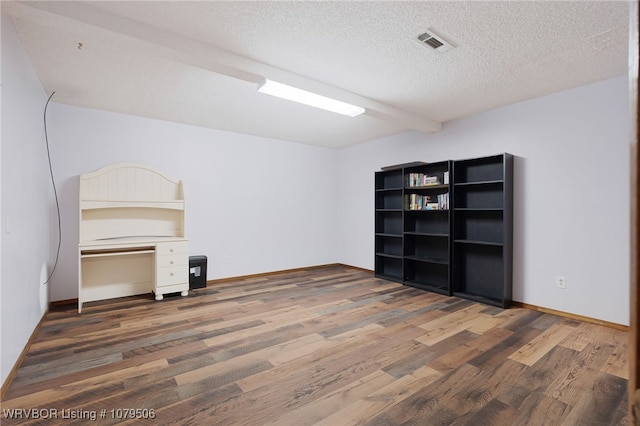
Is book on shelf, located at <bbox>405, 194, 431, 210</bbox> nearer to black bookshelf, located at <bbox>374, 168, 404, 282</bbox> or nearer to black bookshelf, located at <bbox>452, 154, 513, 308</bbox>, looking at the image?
black bookshelf, located at <bbox>374, 168, 404, 282</bbox>

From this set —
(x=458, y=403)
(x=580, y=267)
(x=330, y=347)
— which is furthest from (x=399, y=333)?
(x=580, y=267)

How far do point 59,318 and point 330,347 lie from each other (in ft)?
9.54

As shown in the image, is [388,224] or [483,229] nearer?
[483,229]

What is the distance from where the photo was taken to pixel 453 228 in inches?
165

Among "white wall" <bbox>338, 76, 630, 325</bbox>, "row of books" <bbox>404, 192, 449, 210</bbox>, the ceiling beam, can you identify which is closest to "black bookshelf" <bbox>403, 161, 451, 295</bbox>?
"row of books" <bbox>404, 192, 449, 210</bbox>

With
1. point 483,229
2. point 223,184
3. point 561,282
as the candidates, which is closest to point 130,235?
point 223,184

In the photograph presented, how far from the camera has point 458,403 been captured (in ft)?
6.16

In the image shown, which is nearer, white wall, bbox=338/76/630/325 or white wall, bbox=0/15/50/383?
white wall, bbox=0/15/50/383

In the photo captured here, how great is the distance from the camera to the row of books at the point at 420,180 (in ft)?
14.6

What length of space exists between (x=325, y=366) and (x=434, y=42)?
2.64 metres

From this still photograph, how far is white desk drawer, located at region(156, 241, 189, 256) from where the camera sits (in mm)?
3922

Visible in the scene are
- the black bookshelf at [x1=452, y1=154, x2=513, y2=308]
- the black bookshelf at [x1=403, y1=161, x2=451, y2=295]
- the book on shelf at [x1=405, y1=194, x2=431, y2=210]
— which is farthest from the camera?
the book on shelf at [x1=405, y1=194, x2=431, y2=210]

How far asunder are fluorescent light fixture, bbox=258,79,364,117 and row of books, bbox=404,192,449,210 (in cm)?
168

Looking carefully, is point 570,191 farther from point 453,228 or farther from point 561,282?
point 453,228
